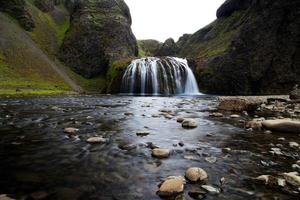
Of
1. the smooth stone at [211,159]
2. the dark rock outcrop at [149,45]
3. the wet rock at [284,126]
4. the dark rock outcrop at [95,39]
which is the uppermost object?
the dark rock outcrop at [149,45]

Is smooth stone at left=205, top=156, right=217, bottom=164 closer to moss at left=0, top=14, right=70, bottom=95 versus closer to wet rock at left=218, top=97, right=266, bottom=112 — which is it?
wet rock at left=218, top=97, right=266, bottom=112

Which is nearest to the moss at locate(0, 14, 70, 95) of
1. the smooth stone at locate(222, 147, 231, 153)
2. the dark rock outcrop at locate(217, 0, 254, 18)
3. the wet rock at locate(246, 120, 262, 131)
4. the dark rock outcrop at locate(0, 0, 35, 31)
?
the dark rock outcrop at locate(0, 0, 35, 31)

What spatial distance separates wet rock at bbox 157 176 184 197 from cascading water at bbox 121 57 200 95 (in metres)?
49.8

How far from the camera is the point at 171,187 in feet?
17.2

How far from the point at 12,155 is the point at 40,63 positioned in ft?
204

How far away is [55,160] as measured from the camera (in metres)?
7.25

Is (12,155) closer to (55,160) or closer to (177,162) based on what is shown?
(55,160)

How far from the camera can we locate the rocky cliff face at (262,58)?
5000cm

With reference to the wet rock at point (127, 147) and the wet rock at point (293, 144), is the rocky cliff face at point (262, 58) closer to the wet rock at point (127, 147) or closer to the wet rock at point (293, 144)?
the wet rock at point (293, 144)

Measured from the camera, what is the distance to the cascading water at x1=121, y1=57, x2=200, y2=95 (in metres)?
56.4

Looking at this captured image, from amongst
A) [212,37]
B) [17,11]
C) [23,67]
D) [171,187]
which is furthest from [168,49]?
[171,187]

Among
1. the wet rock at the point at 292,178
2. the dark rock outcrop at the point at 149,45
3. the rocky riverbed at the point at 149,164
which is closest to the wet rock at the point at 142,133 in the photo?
the rocky riverbed at the point at 149,164

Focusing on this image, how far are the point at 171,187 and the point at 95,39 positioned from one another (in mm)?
84111

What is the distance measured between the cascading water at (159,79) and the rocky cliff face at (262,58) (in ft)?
13.0
